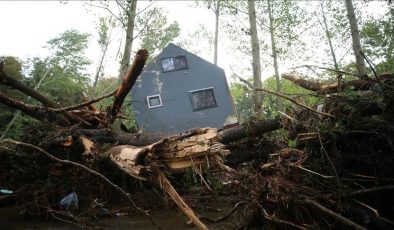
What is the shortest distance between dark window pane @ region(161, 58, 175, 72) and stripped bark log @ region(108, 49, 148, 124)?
1173 centimetres

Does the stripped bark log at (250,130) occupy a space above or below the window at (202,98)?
below

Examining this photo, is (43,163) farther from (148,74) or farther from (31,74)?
(31,74)

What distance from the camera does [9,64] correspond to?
69.3 ft

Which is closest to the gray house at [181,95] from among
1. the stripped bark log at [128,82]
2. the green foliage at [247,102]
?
the green foliage at [247,102]

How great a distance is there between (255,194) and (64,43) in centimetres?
2657

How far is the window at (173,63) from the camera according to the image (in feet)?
58.0

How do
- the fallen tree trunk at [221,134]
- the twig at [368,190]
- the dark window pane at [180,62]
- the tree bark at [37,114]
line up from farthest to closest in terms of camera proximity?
1. the dark window pane at [180,62]
2. the tree bark at [37,114]
3. the fallen tree trunk at [221,134]
4. the twig at [368,190]

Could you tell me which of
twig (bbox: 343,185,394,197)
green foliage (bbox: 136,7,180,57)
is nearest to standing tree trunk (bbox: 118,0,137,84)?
green foliage (bbox: 136,7,180,57)

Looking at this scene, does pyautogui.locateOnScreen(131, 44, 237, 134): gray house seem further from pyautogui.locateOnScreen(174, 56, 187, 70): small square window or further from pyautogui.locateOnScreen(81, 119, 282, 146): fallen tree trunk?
pyautogui.locateOnScreen(81, 119, 282, 146): fallen tree trunk

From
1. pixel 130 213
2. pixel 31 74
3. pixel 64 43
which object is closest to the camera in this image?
pixel 130 213

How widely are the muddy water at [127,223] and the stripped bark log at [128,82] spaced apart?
2.07m

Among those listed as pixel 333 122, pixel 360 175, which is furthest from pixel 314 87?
pixel 360 175

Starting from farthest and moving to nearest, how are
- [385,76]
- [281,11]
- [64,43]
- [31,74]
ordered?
1. [64,43]
2. [31,74]
3. [281,11]
4. [385,76]

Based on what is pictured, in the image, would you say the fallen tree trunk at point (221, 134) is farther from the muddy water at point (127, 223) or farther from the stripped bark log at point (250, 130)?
the muddy water at point (127, 223)
